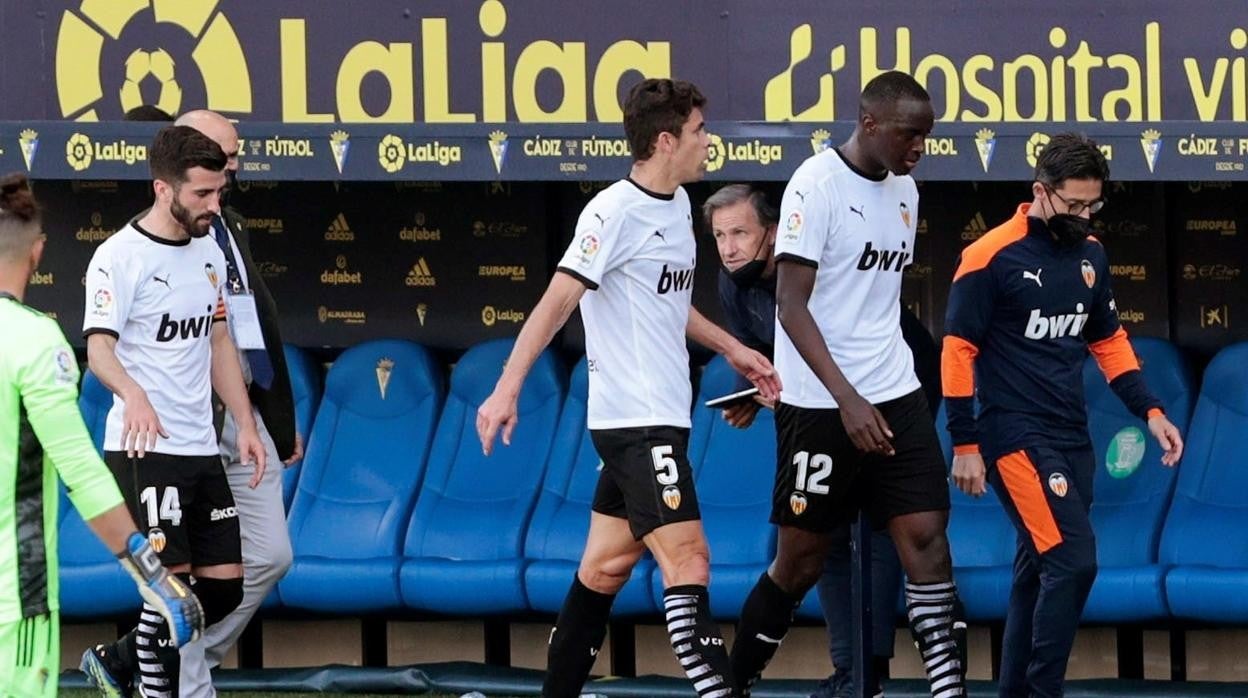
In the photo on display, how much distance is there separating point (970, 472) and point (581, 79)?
2267 mm

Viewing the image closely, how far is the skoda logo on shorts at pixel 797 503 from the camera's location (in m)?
5.95

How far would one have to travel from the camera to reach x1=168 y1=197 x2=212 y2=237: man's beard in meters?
6.11

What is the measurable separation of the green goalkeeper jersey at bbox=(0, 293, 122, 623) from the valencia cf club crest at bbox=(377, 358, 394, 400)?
154 inches

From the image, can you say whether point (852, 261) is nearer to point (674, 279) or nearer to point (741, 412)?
point (674, 279)

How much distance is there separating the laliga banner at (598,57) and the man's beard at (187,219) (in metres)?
1.74

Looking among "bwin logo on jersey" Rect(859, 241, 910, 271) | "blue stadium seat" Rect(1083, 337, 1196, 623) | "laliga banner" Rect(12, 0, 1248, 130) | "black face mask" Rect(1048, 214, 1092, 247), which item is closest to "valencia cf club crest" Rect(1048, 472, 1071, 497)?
"black face mask" Rect(1048, 214, 1092, 247)

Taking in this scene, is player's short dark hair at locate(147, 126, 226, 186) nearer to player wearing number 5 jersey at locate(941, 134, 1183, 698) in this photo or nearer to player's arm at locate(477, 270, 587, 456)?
player's arm at locate(477, 270, 587, 456)

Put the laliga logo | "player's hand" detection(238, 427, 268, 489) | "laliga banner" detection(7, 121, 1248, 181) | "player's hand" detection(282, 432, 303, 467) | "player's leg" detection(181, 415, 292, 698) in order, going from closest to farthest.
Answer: "player's hand" detection(238, 427, 268, 489)
"player's leg" detection(181, 415, 292, 698)
"player's hand" detection(282, 432, 303, 467)
"laliga banner" detection(7, 121, 1248, 181)
the laliga logo

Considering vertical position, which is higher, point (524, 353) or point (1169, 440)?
point (524, 353)

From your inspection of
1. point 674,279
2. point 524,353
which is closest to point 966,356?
point 674,279

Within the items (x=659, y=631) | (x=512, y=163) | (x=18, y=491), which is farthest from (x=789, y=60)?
(x=18, y=491)

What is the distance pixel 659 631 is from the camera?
25.8 feet

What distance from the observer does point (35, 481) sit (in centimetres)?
437

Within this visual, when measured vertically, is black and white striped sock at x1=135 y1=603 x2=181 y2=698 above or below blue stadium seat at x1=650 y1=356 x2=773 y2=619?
below
